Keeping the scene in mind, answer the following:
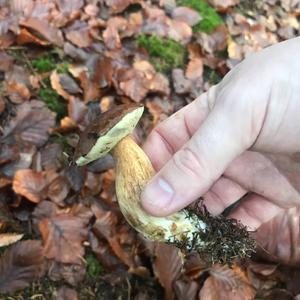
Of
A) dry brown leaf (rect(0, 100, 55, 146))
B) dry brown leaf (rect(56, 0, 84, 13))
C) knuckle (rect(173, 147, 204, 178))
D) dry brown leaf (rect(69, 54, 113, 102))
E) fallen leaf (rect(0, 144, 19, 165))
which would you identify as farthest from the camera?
dry brown leaf (rect(56, 0, 84, 13))

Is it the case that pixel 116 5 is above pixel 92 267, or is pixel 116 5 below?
above

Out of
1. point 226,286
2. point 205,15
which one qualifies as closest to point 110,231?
point 226,286

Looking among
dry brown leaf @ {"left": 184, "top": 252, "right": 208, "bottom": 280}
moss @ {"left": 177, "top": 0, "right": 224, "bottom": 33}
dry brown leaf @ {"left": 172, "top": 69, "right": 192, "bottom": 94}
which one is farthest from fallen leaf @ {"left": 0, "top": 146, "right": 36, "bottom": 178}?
moss @ {"left": 177, "top": 0, "right": 224, "bottom": 33}

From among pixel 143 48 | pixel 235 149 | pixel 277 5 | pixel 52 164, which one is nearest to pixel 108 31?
pixel 143 48

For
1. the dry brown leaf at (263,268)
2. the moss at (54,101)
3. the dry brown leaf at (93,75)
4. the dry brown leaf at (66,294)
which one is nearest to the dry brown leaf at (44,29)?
the dry brown leaf at (93,75)

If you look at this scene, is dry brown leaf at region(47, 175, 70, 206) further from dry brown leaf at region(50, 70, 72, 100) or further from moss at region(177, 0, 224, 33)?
moss at region(177, 0, 224, 33)

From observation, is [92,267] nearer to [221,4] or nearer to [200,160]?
[200,160]
